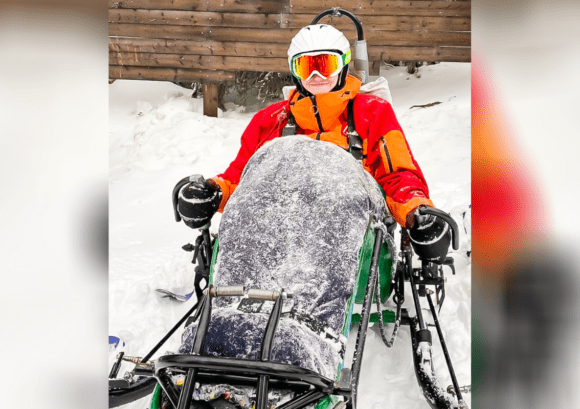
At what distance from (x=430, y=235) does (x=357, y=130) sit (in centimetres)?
76

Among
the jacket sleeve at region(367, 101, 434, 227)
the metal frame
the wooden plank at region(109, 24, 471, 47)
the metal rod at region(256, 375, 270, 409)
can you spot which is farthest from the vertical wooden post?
the metal rod at region(256, 375, 270, 409)

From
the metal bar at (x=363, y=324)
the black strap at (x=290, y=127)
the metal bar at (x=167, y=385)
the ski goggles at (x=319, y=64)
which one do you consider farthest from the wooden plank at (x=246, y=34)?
the metal bar at (x=167, y=385)

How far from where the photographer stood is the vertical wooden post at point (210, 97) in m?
6.68

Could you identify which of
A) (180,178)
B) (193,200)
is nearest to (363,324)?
(193,200)

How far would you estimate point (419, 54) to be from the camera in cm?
649

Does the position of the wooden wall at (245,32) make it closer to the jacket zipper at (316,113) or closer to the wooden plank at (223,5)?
the wooden plank at (223,5)

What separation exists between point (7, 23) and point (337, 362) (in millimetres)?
1043

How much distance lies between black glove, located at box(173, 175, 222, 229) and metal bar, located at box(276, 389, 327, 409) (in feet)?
3.91

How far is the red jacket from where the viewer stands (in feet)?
7.18

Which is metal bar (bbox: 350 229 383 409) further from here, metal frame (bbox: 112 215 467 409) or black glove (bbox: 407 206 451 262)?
black glove (bbox: 407 206 451 262)

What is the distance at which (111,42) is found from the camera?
643cm

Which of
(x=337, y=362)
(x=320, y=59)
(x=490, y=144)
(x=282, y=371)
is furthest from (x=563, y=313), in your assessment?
(x=320, y=59)

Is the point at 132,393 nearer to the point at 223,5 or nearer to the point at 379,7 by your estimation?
the point at 223,5

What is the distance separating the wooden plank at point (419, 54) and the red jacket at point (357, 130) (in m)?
4.26
